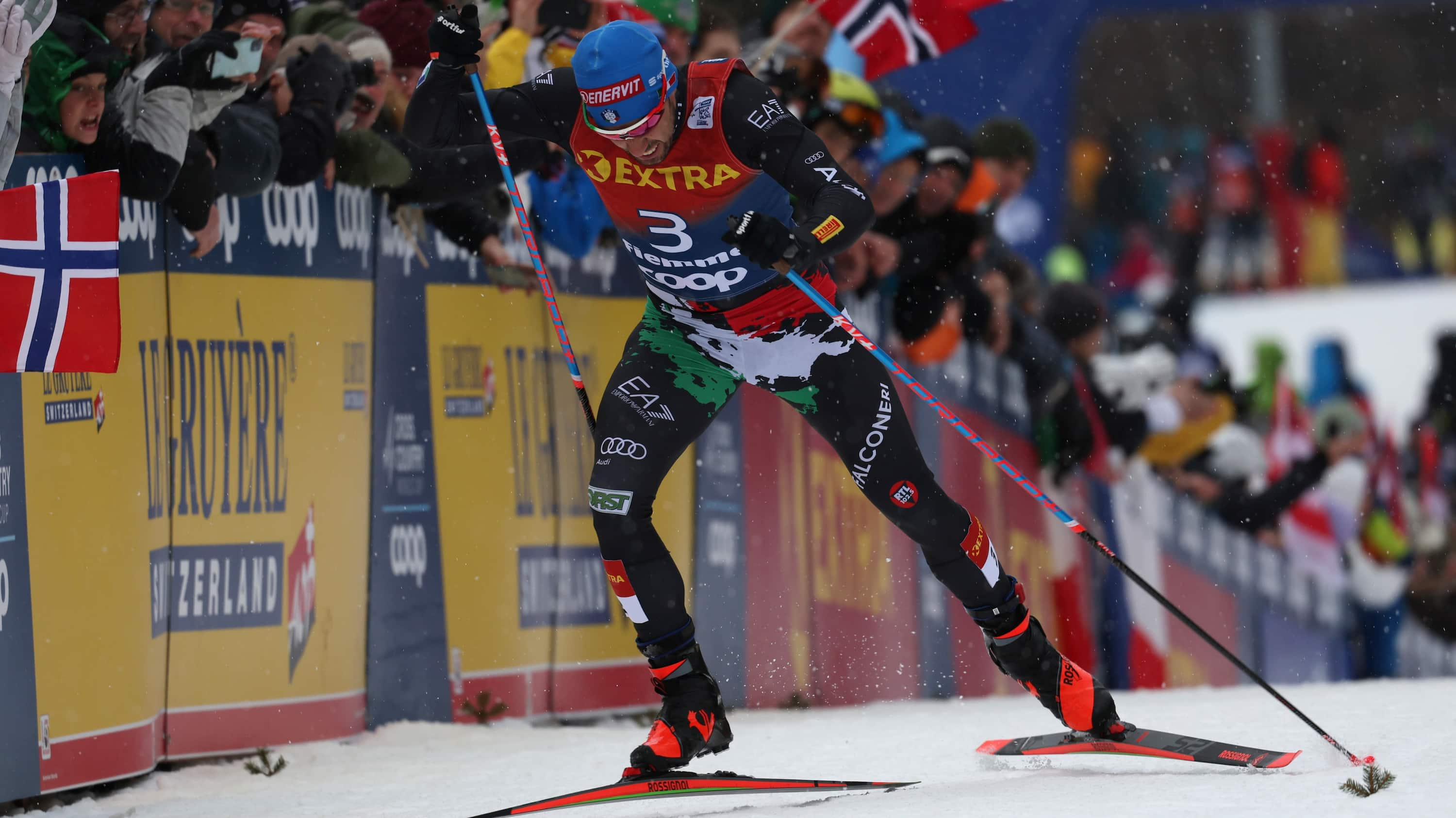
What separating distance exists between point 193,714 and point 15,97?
2.15m

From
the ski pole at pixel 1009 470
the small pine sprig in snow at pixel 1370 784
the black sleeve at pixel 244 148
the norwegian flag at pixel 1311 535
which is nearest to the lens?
the small pine sprig in snow at pixel 1370 784

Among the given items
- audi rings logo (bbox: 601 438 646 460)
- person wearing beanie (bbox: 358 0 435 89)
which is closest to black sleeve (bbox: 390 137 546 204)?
person wearing beanie (bbox: 358 0 435 89)

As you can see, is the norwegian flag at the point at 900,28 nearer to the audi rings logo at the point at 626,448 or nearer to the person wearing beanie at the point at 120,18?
the person wearing beanie at the point at 120,18

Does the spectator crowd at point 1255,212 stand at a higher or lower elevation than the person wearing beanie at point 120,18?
higher

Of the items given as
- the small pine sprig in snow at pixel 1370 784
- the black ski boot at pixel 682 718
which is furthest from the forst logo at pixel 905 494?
the small pine sprig in snow at pixel 1370 784

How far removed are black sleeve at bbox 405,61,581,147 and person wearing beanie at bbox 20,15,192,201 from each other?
0.76 metres

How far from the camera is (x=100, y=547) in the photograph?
5.01m

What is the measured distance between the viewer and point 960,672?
27.7 ft

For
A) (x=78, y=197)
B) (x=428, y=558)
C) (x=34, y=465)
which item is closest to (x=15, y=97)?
(x=78, y=197)

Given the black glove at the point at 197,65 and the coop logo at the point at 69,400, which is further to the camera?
the black glove at the point at 197,65

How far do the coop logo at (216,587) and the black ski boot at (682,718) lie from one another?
1702mm

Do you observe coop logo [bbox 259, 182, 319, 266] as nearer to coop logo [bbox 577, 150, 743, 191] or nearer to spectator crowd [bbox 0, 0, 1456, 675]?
spectator crowd [bbox 0, 0, 1456, 675]

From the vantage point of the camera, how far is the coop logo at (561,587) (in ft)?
22.6

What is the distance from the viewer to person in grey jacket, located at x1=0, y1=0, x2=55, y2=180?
13.8 ft
